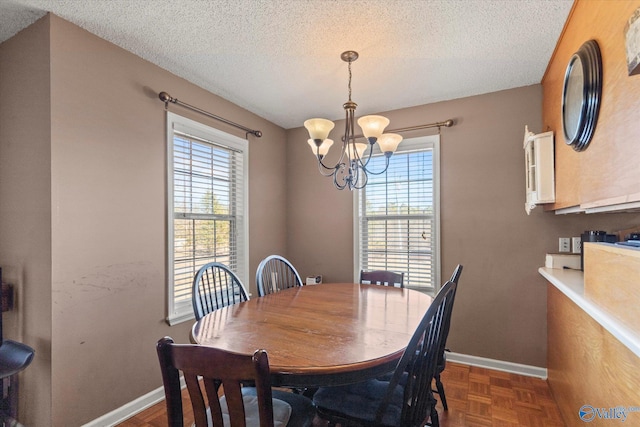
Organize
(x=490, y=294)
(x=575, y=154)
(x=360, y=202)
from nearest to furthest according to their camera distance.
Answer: (x=575, y=154) < (x=490, y=294) < (x=360, y=202)

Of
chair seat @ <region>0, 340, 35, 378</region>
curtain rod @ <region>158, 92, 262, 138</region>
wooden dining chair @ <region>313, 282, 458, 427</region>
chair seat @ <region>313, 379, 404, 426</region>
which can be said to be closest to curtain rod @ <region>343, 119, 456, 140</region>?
curtain rod @ <region>158, 92, 262, 138</region>

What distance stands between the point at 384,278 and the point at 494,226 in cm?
111

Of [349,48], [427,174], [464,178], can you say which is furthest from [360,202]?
[349,48]

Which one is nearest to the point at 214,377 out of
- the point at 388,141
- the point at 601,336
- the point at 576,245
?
the point at 601,336

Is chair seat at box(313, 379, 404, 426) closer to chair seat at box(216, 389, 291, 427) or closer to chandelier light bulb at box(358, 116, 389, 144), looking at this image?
chair seat at box(216, 389, 291, 427)

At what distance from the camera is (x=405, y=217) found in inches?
132

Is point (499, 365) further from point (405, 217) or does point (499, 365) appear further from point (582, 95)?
point (582, 95)

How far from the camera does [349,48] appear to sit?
7.16 feet

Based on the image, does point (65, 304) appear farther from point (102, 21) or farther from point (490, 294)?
point (490, 294)

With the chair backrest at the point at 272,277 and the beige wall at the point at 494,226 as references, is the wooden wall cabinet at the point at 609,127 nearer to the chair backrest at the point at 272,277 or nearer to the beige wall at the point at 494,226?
the beige wall at the point at 494,226

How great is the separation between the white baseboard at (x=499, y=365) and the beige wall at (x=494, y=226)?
4cm

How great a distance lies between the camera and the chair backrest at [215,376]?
91 centimetres

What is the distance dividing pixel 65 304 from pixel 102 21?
1.67 m

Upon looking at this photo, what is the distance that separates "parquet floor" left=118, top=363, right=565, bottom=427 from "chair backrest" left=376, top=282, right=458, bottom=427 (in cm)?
97
